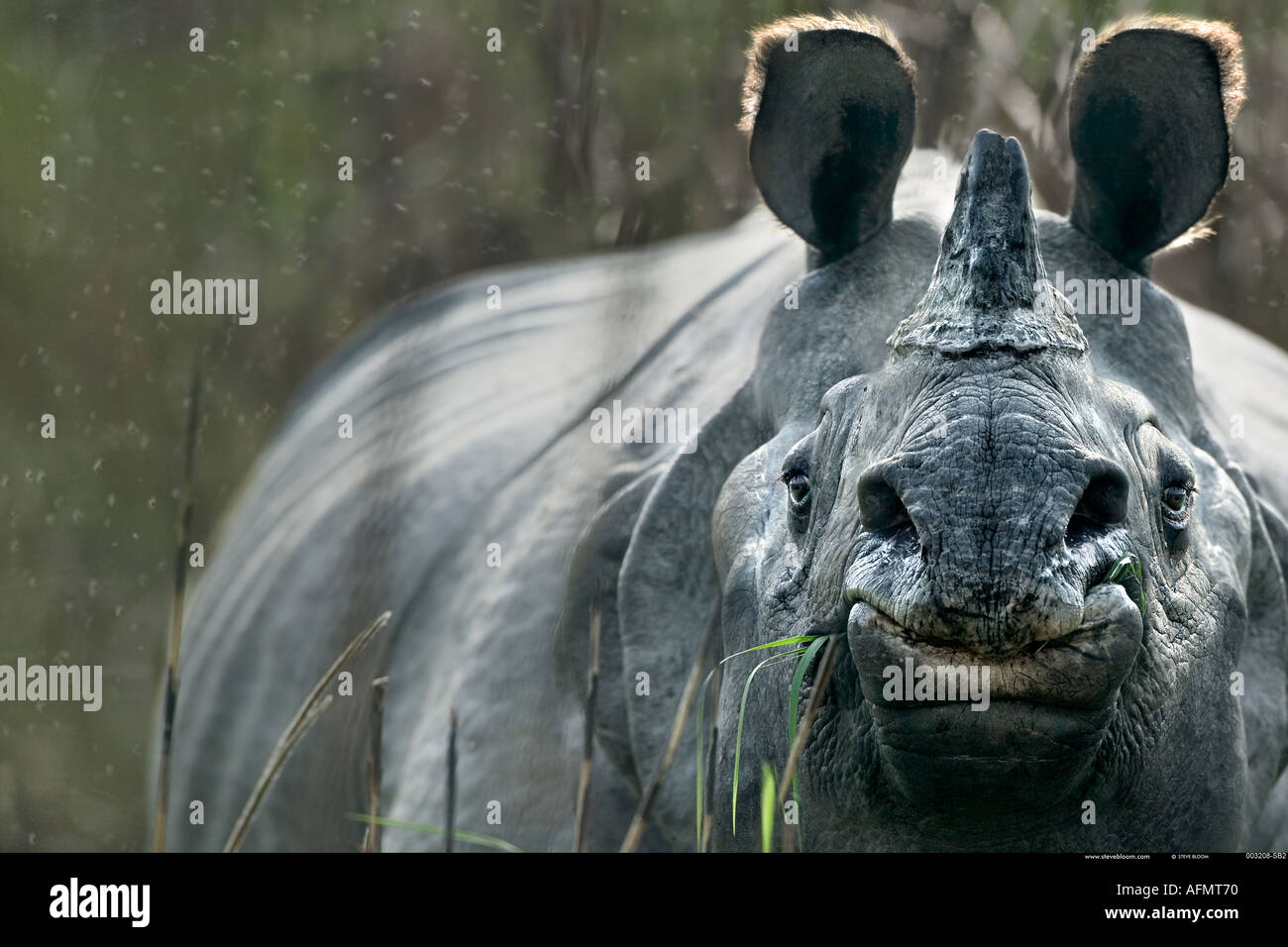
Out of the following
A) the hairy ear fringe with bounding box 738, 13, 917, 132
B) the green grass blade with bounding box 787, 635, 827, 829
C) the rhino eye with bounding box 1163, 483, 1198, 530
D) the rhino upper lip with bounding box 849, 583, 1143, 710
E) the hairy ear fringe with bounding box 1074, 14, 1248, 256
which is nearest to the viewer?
the rhino upper lip with bounding box 849, 583, 1143, 710

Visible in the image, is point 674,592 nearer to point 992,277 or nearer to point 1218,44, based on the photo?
point 992,277

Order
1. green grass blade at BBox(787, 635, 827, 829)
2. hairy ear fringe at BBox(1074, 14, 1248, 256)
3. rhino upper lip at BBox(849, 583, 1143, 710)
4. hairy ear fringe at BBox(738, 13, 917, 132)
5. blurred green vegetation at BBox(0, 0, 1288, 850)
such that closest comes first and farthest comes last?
rhino upper lip at BBox(849, 583, 1143, 710) < green grass blade at BBox(787, 635, 827, 829) < hairy ear fringe at BBox(1074, 14, 1248, 256) < hairy ear fringe at BBox(738, 13, 917, 132) < blurred green vegetation at BBox(0, 0, 1288, 850)

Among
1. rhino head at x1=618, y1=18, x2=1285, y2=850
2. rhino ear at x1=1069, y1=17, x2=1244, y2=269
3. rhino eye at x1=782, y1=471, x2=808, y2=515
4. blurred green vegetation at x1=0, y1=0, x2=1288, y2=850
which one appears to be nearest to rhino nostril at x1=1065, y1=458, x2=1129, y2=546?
rhino head at x1=618, y1=18, x2=1285, y2=850

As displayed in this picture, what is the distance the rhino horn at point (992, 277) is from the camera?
1791 millimetres

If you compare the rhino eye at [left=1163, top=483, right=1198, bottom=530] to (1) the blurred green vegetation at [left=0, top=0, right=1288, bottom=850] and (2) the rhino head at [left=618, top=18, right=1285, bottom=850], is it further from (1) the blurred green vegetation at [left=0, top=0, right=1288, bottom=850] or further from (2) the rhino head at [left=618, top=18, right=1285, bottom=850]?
(1) the blurred green vegetation at [left=0, top=0, right=1288, bottom=850]

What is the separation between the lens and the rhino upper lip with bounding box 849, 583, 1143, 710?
158cm

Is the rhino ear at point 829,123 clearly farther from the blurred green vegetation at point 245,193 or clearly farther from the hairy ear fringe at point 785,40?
the blurred green vegetation at point 245,193

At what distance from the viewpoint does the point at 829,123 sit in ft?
8.08

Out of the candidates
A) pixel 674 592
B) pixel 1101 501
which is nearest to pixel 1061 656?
pixel 1101 501

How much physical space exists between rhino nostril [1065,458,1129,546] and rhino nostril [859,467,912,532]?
0.16m

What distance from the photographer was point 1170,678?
184 cm

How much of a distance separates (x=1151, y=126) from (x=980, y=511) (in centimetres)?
99
